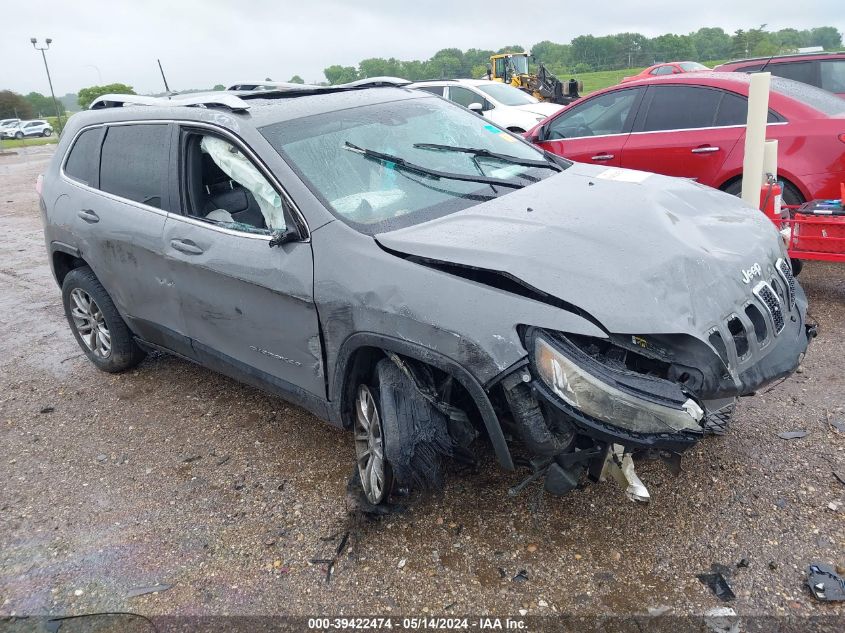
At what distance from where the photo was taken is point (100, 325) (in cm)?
475

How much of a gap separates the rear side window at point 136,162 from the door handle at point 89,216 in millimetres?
174

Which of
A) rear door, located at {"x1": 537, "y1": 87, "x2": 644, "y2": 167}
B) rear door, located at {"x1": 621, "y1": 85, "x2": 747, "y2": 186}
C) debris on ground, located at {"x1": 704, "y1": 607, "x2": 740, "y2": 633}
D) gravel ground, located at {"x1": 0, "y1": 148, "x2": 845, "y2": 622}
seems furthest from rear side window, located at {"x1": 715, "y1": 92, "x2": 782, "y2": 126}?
debris on ground, located at {"x1": 704, "y1": 607, "x2": 740, "y2": 633}

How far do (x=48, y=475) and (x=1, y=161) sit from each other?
1084 inches

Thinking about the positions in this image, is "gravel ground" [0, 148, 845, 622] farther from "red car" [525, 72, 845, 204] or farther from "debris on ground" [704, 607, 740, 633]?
"red car" [525, 72, 845, 204]

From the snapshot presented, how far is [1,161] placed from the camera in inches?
1031

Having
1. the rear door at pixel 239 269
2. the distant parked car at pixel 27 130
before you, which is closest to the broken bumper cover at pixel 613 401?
the rear door at pixel 239 269

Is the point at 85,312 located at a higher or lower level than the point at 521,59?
lower

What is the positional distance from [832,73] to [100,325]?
9.30 metres

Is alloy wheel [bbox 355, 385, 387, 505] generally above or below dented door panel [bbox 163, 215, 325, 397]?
below

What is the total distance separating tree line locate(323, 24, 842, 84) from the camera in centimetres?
5934

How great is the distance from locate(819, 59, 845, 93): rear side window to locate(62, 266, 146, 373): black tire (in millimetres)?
9024

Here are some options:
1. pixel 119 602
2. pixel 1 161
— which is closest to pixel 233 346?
pixel 119 602

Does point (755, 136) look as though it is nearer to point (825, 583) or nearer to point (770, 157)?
point (770, 157)

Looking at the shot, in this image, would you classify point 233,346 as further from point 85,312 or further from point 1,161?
point 1,161
